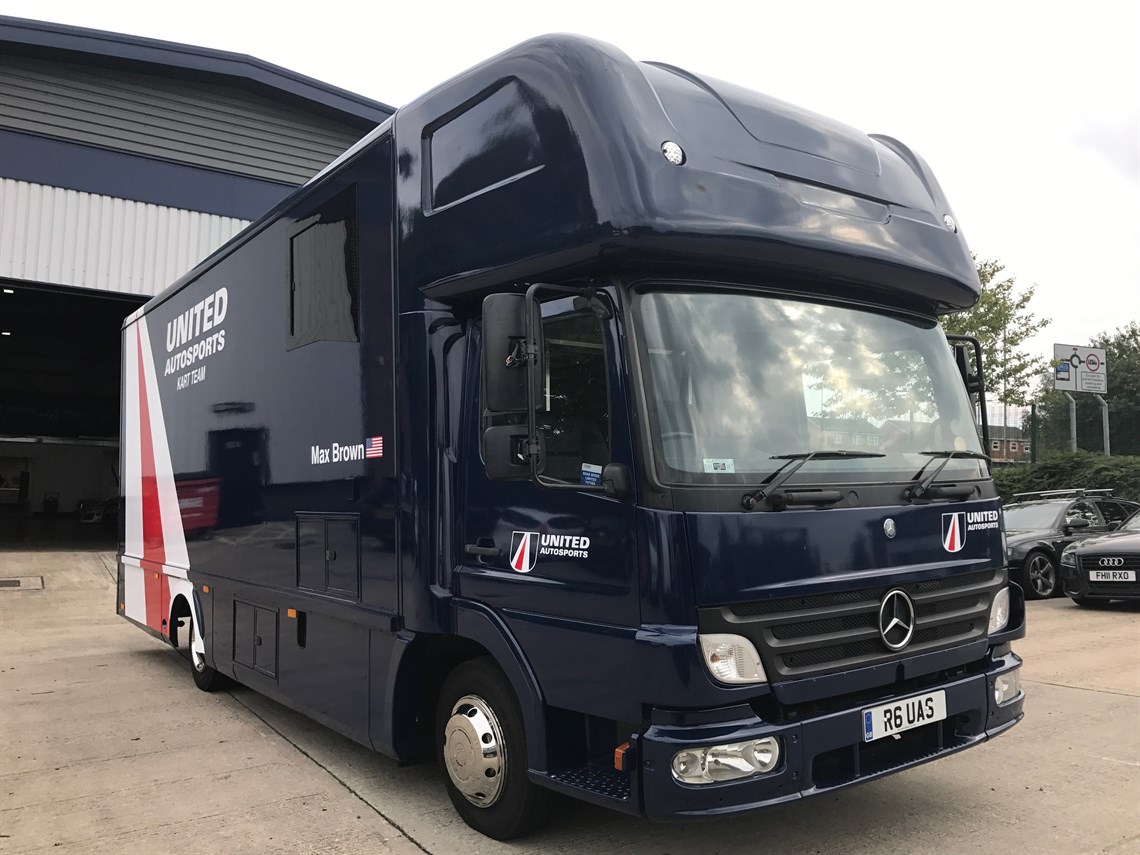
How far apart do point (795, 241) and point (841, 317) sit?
50cm

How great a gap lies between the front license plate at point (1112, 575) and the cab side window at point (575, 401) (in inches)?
395

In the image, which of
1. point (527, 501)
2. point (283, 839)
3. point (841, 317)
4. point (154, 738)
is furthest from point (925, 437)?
point (154, 738)

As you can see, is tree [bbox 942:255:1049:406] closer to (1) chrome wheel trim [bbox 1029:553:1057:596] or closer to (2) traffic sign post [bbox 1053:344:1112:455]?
(2) traffic sign post [bbox 1053:344:1112:455]

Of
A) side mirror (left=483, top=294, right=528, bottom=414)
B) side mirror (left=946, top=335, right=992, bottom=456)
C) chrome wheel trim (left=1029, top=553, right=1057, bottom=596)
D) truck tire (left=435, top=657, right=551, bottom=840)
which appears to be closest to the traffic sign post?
chrome wheel trim (left=1029, top=553, right=1057, bottom=596)

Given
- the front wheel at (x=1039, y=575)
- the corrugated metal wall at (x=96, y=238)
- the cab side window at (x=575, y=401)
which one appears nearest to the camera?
the cab side window at (x=575, y=401)

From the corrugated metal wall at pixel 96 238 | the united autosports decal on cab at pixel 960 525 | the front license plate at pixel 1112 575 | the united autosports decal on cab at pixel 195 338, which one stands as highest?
the corrugated metal wall at pixel 96 238

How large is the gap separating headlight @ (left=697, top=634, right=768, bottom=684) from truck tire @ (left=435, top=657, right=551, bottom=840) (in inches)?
40.0

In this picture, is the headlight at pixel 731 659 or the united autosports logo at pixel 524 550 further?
the united autosports logo at pixel 524 550

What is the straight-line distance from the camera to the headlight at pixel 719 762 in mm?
3164

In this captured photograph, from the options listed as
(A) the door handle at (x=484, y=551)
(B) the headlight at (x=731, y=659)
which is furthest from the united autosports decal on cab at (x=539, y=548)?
(B) the headlight at (x=731, y=659)

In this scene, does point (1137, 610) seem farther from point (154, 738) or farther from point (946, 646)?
point (154, 738)

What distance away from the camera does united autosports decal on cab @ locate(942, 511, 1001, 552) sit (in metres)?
3.91

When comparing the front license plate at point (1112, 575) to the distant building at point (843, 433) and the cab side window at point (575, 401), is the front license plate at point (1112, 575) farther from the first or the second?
the cab side window at point (575, 401)

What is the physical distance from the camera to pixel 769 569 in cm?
332
